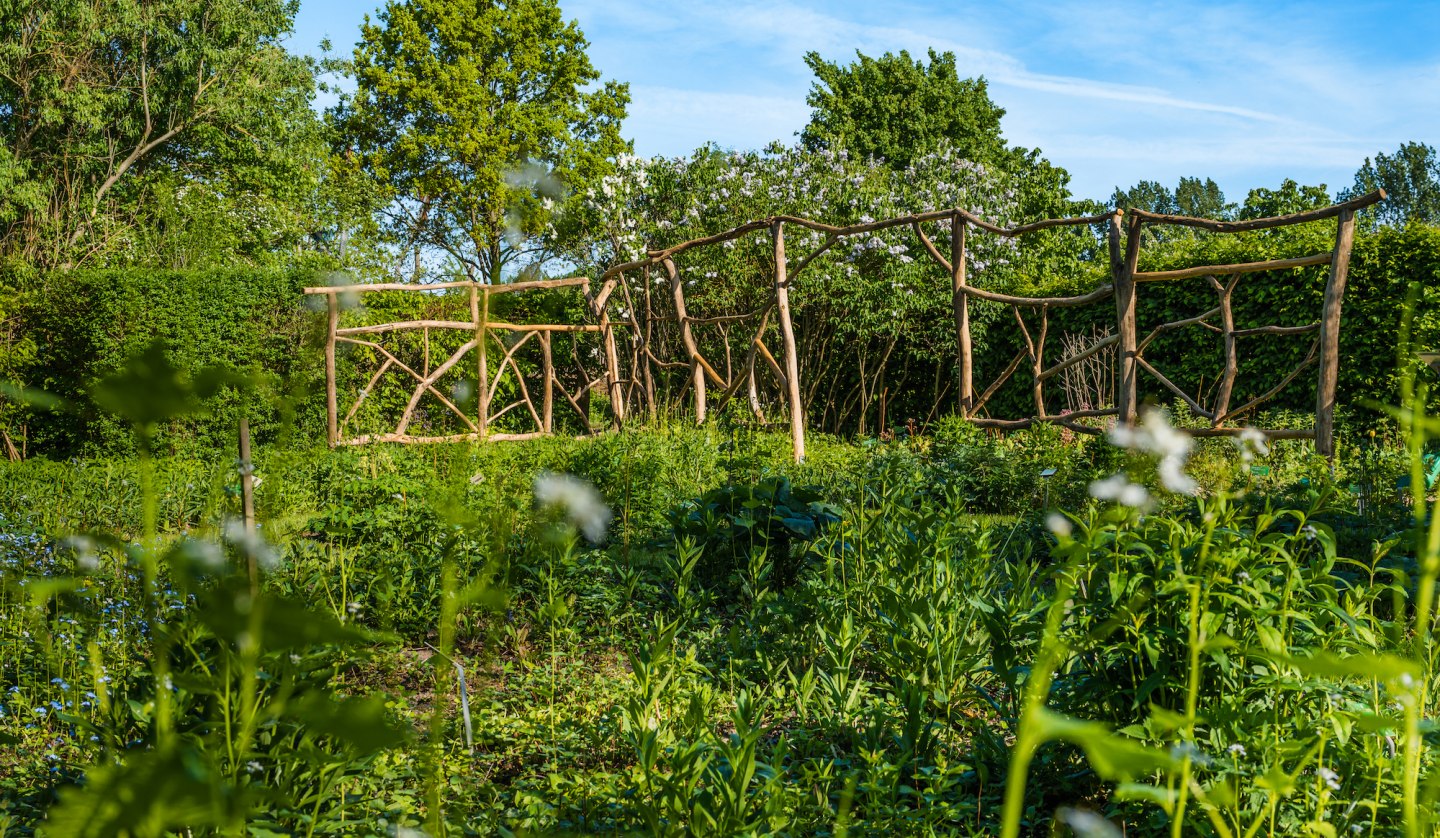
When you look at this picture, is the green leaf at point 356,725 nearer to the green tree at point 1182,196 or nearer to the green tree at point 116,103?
the green tree at point 116,103

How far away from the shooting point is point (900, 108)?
794 inches

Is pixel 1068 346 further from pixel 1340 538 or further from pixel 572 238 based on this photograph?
pixel 572 238

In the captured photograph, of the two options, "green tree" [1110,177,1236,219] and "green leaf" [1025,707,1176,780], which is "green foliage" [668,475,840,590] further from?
"green tree" [1110,177,1236,219]

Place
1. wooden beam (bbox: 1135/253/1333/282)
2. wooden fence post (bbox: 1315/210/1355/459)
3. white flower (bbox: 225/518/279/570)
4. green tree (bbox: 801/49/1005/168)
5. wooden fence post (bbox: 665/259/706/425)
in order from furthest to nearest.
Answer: green tree (bbox: 801/49/1005/168)
wooden fence post (bbox: 665/259/706/425)
wooden beam (bbox: 1135/253/1333/282)
wooden fence post (bbox: 1315/210/1355/459)
white flower (bbox: 225/518/279/570)

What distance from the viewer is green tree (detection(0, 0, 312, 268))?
15.7 m

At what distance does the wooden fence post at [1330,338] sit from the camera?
4.85 meters

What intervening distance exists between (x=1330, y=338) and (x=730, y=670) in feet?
13.2

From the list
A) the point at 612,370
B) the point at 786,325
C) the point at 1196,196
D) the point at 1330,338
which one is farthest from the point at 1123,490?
the point at 1196,196

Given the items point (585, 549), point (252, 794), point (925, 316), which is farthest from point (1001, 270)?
point (252, 794)

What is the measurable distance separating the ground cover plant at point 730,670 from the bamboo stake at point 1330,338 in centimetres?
80

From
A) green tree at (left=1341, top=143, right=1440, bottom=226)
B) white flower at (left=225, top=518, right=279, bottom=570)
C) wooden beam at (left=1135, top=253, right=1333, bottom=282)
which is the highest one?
green tree at (left=1341, top=143, right=1440, bottom=226)

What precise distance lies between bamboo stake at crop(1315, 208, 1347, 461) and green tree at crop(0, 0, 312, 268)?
1596cm

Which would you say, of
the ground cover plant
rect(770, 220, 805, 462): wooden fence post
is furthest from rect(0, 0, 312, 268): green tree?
the ground cover plant

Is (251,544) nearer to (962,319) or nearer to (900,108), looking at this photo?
(962,319)
